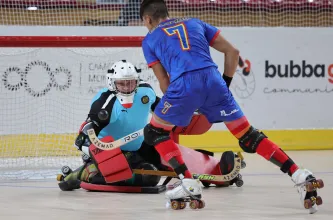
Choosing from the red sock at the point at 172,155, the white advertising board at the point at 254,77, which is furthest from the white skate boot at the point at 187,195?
the white advertising board at the point at 254,77

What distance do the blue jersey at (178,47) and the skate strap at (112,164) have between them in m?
1.01

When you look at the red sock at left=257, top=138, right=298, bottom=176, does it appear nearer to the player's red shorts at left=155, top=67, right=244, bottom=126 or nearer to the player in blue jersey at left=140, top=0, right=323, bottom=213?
the player in blue jersey at left=140, top=0, right=323, bottom=213

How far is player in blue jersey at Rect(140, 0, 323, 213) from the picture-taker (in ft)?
15.1

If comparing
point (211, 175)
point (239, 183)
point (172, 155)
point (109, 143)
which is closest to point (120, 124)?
point (109, 143)

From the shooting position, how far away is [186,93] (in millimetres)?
4605

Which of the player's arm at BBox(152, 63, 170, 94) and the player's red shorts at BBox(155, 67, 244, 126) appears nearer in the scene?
the player's red shorts at BBox(155, 67, 244, 126)

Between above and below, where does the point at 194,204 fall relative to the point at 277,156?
below

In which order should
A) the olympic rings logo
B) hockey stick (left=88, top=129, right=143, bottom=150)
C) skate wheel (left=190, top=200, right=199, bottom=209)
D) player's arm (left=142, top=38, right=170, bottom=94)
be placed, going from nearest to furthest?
skate wheel (left=190, top=200, right=199, bottom=209) < player's arm (left=142, top=38, right=170, bottom=94) < hockey stick (left=88, top=129, right=143, bottom=150) < the olympic rings logo

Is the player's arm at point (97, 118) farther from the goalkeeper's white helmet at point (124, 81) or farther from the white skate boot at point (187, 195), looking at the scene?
the white skate boot at point (187, 195)

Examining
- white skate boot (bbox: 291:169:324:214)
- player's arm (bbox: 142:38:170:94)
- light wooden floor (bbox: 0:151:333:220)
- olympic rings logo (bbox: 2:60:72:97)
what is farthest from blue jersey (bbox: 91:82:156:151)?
olympic rings logo (bbox: 2:60:72:97)

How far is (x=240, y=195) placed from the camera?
216 inches

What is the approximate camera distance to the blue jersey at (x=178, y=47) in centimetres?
470

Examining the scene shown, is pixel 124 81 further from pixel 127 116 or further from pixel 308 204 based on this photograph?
pixel 308 204

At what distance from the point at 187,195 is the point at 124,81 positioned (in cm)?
148
